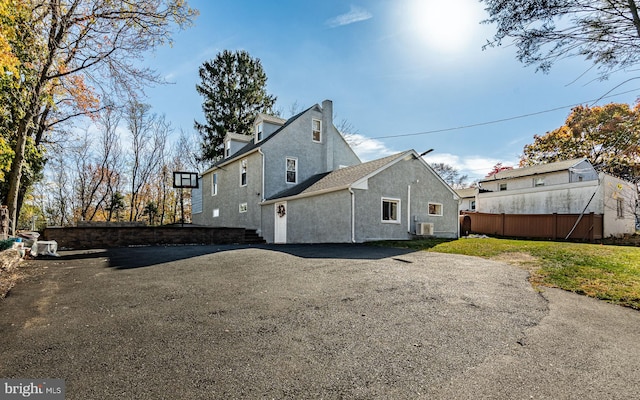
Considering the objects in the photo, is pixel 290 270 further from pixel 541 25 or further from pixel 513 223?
pixel 513 223

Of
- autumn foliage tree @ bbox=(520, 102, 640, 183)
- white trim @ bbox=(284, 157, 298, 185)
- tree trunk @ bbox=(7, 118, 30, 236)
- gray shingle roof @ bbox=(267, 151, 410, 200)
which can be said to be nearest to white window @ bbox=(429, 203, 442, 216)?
gray shingle roof @ bbox=(267, 151, 410, 200)

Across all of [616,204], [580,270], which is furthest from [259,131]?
[616,204]

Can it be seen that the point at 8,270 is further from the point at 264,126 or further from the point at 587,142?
the point at 587,142

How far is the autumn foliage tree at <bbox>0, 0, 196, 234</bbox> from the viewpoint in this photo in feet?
23.3

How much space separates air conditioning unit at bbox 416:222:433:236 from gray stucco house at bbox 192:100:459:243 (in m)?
0.05

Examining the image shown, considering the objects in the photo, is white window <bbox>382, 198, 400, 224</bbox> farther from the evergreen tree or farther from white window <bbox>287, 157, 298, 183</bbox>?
the evergreen tree

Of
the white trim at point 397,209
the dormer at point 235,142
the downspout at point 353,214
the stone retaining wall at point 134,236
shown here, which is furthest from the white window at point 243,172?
the white trim at point 397,209

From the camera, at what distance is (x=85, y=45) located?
311 inches

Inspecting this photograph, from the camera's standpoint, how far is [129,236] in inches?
509

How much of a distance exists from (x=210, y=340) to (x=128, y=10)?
8.38m

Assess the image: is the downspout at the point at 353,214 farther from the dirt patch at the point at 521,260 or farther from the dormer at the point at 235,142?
the dormer at the point at 235,142

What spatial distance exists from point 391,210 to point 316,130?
7544 millimetres

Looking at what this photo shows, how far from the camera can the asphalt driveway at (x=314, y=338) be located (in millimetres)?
2414

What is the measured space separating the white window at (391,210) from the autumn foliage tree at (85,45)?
32.8 ft
